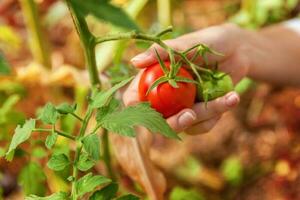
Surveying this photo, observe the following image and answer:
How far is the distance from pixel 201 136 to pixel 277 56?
46 cm

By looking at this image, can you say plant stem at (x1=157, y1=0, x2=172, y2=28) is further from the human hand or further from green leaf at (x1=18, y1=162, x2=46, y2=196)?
green leaf at (x1=18, y1=162, x2=46, y2=196)

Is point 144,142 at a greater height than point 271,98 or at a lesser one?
lesser

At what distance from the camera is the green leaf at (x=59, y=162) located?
0.67 metres

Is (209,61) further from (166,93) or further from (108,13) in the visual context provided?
(108,13)

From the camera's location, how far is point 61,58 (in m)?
1.85

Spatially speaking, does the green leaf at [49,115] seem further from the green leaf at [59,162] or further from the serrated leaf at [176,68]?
the serrated leaf at [176,68]

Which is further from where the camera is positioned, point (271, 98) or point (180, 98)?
point (271, 98)

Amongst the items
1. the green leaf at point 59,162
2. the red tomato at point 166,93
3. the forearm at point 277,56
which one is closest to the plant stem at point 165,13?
the forearm at point 277,56

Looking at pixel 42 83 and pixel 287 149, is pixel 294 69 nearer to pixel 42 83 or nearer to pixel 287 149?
pixel 287 149

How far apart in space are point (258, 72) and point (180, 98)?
600 millimetres

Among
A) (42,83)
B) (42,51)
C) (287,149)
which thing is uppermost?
(42,51)

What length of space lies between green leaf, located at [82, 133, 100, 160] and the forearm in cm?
69

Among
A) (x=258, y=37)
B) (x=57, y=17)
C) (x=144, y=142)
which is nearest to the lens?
(x=144, y=142)

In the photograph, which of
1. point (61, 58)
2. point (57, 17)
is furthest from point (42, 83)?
point (61, 58)
